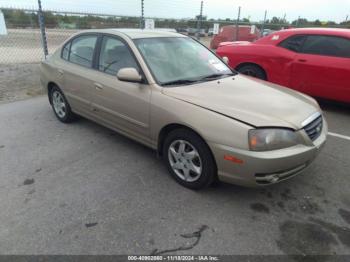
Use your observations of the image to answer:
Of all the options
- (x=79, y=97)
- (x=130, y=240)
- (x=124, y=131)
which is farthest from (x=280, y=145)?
(x=79, y=97)

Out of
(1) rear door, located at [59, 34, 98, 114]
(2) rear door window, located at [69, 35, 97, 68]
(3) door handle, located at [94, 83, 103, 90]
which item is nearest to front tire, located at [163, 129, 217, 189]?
(3) door handle, located at [94, 83, 103, 90]

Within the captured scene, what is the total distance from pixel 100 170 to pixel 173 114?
1189 millimetres

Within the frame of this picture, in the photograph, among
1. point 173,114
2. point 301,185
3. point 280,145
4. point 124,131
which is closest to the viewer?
point 280,145

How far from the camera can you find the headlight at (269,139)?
253 centimetres

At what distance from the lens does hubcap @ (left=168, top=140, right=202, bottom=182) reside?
2.96m

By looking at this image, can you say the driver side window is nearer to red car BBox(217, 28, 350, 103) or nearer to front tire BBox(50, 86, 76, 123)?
front tire BBox(50, 86, 76, 123)

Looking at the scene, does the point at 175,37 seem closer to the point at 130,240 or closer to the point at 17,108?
the point at 130,240

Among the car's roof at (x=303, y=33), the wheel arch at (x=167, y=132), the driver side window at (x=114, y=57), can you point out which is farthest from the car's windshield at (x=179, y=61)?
the car's roof at (x=303, y=33)

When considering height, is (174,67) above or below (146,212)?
above

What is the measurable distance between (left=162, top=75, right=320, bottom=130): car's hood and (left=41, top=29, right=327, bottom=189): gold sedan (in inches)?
0.4

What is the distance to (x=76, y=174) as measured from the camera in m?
3.36

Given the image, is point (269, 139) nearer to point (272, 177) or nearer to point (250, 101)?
point (272, 177)

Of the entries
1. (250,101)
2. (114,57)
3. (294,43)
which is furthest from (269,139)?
(294,43)

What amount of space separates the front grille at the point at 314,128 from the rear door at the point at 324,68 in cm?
269
